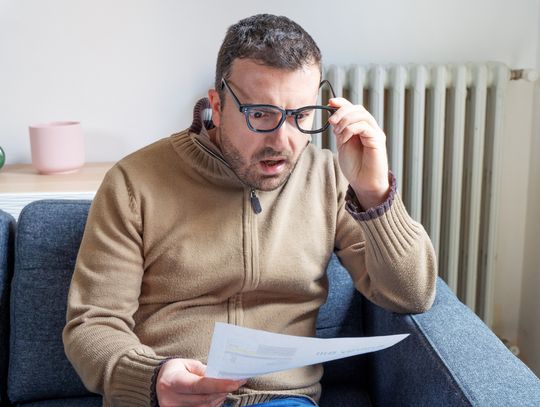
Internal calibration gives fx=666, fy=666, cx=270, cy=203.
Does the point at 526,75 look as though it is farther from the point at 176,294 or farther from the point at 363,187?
the point at 176,294

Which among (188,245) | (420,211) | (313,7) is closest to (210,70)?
(313,7)

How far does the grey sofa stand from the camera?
129cm

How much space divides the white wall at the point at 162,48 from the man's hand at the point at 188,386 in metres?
1.18

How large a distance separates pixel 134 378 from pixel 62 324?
1.38 feet

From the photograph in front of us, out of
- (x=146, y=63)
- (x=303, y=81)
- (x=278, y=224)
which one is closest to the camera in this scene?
(x=303, y=81)

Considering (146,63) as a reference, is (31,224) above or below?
below

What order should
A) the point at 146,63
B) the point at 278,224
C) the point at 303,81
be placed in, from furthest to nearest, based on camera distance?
the point at 146,63 < the point at 278,224 < the point at 303,81

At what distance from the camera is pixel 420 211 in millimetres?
2160

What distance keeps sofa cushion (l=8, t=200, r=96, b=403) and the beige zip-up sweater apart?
0.24 metres

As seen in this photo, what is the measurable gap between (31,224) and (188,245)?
0.41 metres

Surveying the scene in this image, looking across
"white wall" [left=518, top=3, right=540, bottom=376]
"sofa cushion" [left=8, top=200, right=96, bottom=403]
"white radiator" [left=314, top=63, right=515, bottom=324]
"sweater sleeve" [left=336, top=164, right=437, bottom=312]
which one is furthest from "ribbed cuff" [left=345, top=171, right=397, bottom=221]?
"white wall" [left=518, top=3, right=540, bottom=376]

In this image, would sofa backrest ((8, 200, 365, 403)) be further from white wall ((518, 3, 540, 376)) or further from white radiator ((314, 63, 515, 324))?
white wall ((518, 3, 540, 376))

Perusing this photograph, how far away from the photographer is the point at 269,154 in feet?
3.93

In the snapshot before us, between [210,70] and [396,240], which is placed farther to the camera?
[210,70]
